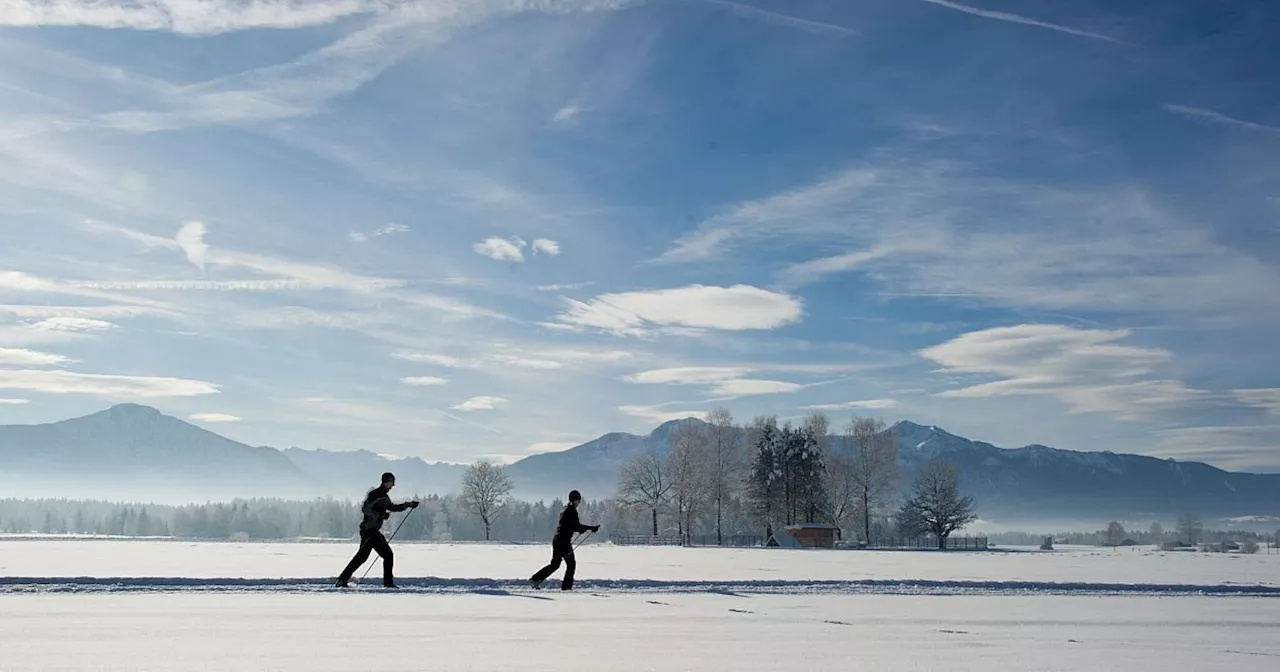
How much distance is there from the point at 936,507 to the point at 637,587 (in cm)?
9045

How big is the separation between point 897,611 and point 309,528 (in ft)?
653

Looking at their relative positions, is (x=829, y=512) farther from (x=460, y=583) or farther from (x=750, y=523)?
(x=460, y=583)

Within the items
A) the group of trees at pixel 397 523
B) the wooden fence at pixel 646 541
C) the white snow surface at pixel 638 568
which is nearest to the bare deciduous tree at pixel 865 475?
the wooden fence at pixel 646 541

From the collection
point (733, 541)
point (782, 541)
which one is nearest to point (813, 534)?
point (782, 541)

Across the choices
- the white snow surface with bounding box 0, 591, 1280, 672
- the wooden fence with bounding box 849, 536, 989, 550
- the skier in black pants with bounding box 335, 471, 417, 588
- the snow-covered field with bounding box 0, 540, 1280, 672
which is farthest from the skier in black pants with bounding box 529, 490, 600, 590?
the wooden fence with bounding box 849, 536, 989, 550

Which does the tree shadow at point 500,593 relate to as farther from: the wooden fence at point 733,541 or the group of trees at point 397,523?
the group of trees at point 397,523

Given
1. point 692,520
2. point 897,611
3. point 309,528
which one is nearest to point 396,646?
point 897,611

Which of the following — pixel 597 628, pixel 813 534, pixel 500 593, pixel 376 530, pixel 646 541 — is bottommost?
pixel 646 541

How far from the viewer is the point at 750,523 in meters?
100

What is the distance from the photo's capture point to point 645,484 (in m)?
102

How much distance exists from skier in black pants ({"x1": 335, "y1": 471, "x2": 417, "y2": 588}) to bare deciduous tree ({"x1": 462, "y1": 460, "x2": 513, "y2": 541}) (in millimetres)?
91201

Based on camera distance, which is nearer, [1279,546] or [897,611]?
[897,611]

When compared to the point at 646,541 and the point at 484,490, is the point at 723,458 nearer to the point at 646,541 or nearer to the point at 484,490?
the point at 646,541

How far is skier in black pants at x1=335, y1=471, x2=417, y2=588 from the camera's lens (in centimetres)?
1742
